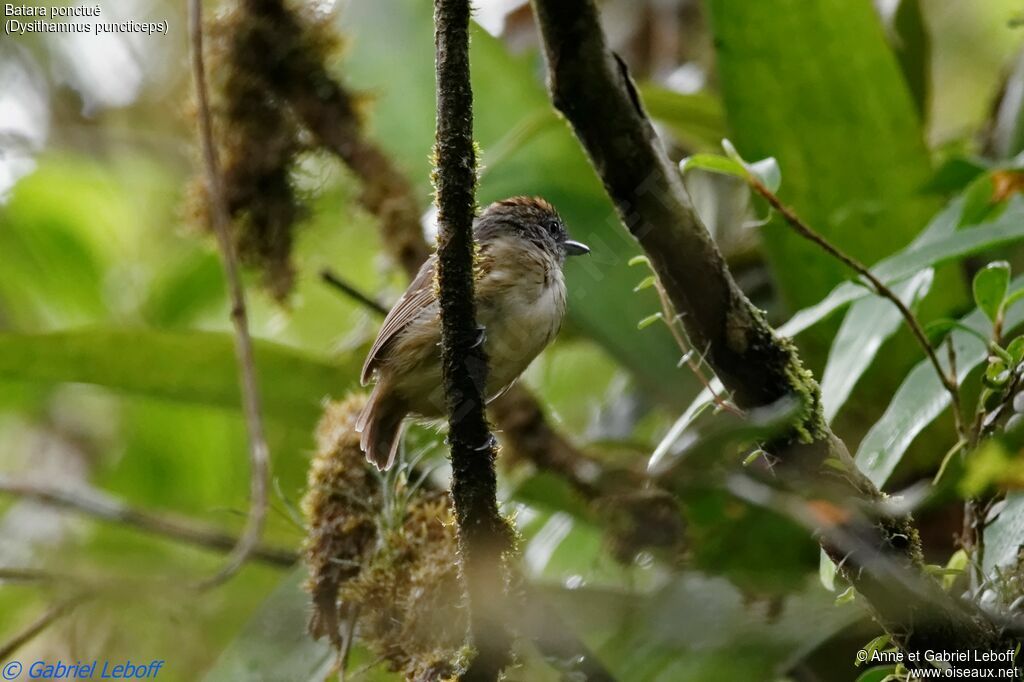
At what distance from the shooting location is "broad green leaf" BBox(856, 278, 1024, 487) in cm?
216

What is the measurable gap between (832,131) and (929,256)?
0.83m

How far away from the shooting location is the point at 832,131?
2.95 meters

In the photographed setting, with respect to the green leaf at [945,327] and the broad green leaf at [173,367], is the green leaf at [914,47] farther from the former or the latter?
the broad green leaf at [173,367]

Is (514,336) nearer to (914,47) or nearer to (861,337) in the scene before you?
(861,337)

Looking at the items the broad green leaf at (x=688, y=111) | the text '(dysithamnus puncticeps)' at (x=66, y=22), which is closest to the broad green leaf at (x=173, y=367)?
the broad green leaf at (x=688, y=111)

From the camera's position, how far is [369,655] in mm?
2500

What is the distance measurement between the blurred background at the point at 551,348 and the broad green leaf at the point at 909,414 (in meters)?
0.11

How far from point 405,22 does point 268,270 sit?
923 millimetres

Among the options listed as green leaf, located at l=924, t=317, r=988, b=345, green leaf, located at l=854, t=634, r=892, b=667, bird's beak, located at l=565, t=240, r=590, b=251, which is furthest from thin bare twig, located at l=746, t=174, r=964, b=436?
bird's beak, located at l=565, t=240, r=590, b=251

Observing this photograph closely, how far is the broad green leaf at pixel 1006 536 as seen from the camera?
6.57 feet

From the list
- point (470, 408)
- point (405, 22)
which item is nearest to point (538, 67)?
point (405, 22)

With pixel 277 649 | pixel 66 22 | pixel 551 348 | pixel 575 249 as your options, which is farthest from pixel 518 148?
pixel 66 22

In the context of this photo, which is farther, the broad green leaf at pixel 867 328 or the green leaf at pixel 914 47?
the green leaf at pixel 914 47

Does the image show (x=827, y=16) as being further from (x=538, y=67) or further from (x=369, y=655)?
(x=369, y=655)
